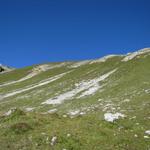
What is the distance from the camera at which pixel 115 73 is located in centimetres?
6131

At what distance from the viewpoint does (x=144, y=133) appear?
2159 cm

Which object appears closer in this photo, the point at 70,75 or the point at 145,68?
the point at 145,68

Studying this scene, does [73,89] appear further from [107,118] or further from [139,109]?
[107,118]

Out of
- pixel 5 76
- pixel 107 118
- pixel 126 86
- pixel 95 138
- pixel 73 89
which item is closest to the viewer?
pixel 95 138

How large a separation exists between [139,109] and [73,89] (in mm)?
25816

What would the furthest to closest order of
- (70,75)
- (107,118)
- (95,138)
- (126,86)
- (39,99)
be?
(70,75) < (39,99) < (126,86) < (107,118) < (95,138)

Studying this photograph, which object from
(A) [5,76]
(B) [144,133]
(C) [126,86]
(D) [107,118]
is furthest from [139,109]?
(A) [5,76]

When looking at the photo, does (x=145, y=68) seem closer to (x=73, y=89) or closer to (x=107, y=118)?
(x=73, y=89)

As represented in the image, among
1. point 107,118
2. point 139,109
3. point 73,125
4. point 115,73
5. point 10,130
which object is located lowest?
point 10,130

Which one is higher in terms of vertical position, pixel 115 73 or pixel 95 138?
pixel 115 73

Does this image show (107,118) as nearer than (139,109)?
Yes

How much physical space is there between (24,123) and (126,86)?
28.4 m

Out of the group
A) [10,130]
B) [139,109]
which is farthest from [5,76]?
[10,130]

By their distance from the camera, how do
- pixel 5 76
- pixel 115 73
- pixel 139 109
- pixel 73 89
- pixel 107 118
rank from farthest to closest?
1. pixel 5 76
2. pixel 115 73
3. pixel 73 89
4. pixel 139 109
5. pixel 107 118
